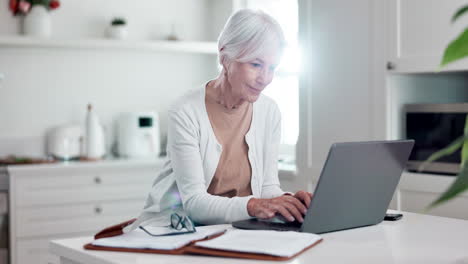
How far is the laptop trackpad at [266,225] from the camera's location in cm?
166

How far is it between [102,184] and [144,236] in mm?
2545

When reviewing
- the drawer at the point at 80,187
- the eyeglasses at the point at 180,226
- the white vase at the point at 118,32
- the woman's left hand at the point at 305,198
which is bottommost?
the drawer at the point at 80,187

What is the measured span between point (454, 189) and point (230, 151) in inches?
62.0

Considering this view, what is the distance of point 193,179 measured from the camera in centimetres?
197

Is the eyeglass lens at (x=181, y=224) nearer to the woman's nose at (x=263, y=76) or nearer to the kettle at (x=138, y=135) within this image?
the woman's nose at (x=263, y=76)

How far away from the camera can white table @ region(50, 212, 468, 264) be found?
136 cm

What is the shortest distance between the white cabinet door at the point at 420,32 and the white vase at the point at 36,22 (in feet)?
7.47

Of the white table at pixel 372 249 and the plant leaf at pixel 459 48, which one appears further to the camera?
the white table at pixel 372 249

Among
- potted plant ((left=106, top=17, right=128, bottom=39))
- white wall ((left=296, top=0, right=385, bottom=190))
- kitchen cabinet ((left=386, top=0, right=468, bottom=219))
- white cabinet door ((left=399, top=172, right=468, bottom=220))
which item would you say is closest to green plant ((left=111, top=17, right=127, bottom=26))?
potted plant ((left=106, top=17, right=128, bottom=39))

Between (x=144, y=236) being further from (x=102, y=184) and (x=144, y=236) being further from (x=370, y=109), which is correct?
(x=102, y=184)

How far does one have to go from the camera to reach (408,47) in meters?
2.92

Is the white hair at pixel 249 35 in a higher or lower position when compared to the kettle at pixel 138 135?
higher

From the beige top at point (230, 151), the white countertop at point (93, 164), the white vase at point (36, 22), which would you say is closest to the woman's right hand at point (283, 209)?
the beige top at point (230, 151)

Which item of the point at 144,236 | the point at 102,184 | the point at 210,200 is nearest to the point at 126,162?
the point at 102,184
